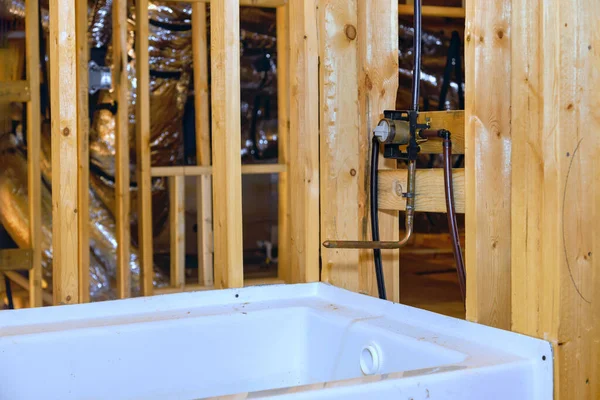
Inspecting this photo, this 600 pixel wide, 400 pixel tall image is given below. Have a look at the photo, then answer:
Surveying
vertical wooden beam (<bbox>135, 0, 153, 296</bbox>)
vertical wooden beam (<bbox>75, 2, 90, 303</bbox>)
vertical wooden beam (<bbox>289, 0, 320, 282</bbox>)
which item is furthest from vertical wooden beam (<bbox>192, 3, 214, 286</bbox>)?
vertical wooden beam (<bbox>289, 0, 320, 282</bbox>)

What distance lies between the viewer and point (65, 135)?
1775 mm

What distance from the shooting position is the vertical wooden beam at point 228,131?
184 cm

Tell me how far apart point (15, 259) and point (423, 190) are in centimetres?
278

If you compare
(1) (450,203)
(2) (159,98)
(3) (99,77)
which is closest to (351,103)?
(1) (450,203)

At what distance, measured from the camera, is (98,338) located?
155 cm

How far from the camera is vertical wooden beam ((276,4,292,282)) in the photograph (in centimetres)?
404

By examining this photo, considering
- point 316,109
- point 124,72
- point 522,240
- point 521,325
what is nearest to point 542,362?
point 521,325

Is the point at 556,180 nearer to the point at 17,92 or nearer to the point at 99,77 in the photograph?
the point at 17,92

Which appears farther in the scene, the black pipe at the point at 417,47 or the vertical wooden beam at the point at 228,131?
the vertical wooden beam at the point at 228,131

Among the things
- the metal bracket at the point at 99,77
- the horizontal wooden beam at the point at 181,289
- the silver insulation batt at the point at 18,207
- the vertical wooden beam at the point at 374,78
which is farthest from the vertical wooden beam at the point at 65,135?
the silver insulation batt at the point at 18,207

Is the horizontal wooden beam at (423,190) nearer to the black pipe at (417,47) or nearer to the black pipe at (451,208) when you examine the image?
the black pipe at (451,208)

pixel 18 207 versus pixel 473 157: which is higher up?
pixel 473 157

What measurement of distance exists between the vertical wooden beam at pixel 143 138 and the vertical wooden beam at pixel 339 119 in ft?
6.68

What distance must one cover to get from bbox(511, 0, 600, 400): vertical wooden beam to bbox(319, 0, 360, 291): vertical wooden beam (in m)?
0.63
